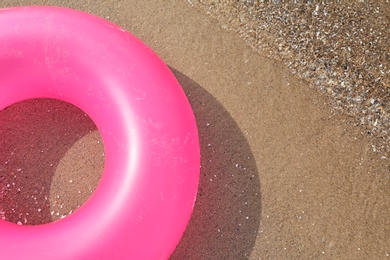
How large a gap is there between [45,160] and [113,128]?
1.80 feet

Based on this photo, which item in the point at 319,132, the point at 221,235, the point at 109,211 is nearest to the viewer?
the point at 109,211

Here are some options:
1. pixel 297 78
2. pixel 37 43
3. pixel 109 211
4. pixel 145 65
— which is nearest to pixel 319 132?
pixel 297 78

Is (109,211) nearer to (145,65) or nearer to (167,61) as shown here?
(145,65)

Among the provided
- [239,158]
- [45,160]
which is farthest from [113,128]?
[239,158]

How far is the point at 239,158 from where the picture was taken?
2.31 metres

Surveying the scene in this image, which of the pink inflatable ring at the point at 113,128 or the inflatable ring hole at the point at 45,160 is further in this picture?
the inflatable ring hole at the point at 45,160

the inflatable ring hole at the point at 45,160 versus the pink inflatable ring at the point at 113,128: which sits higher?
the pink inflatable ring at the point at 113,128

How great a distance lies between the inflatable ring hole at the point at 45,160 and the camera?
7.19ft

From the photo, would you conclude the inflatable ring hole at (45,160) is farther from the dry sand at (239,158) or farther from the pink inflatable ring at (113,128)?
the pink inflatable ring at (113,128)

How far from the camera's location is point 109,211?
177 centimetres

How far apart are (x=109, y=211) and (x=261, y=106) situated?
97 centimetres

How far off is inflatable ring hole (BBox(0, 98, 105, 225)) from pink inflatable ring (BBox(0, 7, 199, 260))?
1.07 feet

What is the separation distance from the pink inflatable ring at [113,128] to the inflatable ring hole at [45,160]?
33cm

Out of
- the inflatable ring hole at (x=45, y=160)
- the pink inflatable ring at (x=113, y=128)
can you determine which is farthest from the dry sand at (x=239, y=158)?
the pink inflatable ring at (x=113, y=128)
